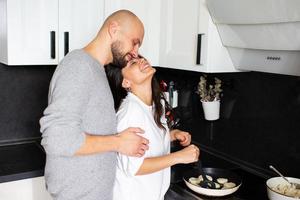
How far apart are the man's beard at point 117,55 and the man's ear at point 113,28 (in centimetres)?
3

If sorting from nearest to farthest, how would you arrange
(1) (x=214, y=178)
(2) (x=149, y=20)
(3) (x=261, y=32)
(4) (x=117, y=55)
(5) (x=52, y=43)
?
(4) (x=117, y=55)
(3) (x=261, y=32)
(1) (x=214, y=178)
(5) (x=52, y=43)
(2) (x=149, y=20)

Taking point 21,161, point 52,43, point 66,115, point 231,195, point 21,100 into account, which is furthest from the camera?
point 21,100

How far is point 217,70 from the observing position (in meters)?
1.79

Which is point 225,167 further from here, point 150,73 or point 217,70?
point 150,73

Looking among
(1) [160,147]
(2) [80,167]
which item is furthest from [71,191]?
(1) [160,147]

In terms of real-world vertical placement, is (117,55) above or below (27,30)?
below

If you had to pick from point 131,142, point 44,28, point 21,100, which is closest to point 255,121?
point 131,142

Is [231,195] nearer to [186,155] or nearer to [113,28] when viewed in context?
[186,155]

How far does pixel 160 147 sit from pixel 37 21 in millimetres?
911

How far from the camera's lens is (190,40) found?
188 centimetres

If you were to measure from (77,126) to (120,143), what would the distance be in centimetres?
17

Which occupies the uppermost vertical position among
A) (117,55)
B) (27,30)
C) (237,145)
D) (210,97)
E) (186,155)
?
(27,30)

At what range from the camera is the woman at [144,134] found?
4.51ft

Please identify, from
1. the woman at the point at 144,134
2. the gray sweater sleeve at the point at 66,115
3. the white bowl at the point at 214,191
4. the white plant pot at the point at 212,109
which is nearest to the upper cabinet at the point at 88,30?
the white plant pot at the point at 212,109
